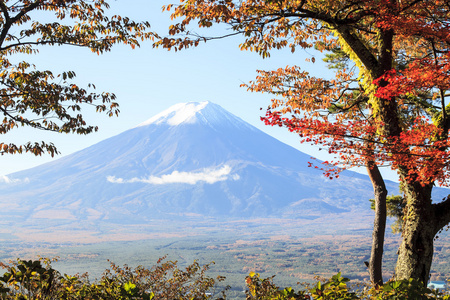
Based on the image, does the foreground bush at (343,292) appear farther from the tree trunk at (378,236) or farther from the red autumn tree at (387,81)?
the tree trunk at (378,236)

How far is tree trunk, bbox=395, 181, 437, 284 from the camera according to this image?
7.38 m

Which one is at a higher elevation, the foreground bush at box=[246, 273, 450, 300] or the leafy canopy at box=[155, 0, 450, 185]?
the leafy canopy at box=[155, 0, 450, 185]

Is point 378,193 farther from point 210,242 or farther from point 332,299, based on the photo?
point 210,242

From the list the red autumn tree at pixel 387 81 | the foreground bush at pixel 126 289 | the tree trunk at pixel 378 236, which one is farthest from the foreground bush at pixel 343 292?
the tree trunk at pixel 378 236

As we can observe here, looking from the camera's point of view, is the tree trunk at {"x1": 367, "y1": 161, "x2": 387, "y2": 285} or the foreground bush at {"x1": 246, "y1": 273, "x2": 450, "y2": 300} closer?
the foreground bush at {"x1": 246, "y1": 273, "x2": 450, "y2": 300}

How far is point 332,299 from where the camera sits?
3879 millimetres

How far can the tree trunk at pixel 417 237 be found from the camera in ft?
24.2

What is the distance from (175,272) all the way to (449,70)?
5382 mm

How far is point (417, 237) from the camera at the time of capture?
24.5 feet

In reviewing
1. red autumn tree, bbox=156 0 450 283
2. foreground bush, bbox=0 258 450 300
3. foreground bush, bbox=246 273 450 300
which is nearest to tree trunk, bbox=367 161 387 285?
red autumn tree, bbox=156 0 450 283

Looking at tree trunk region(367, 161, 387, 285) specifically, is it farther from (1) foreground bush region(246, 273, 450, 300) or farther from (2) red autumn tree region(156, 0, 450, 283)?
(1) foreground bush region(246, 273, 450, 300)

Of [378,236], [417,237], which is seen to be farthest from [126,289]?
[378,236]

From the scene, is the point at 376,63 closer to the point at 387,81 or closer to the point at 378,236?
the point at 387,81

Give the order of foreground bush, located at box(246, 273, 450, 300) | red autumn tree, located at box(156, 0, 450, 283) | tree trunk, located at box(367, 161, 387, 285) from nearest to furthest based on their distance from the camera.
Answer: foreground bush, located at box(246, 273, 450, 300) → red autumn tree, located at box(156, 0, 450, 283) → tree trunk, located at box(367, 161, 387, 285)
